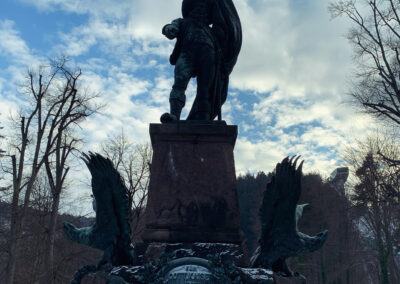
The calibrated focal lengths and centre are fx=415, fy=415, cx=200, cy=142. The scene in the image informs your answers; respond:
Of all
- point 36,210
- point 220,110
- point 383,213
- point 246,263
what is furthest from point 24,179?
point 383,213

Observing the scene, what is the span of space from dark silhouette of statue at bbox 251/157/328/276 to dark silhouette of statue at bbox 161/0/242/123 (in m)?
1.61

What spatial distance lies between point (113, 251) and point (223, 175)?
54.1 inches

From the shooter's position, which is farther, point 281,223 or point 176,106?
point 176,106

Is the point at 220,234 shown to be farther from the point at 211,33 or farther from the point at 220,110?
the point at 211,33

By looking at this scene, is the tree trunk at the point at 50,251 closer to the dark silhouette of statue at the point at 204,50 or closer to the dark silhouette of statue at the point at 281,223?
the dark silhouette of statue at the point at 204,50

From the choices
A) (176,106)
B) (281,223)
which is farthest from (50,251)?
(281,223)

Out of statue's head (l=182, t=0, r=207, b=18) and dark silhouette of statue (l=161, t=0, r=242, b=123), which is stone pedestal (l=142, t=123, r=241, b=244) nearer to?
dark silhouette of statue (l=161, t=0, r=242, b=123)

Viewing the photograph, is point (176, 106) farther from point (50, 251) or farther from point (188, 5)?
point (50, 251)

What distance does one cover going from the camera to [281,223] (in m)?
3.96

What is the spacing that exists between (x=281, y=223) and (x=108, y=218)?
5.45 feet

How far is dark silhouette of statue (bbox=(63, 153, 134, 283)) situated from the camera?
393 cm

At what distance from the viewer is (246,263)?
160 inches

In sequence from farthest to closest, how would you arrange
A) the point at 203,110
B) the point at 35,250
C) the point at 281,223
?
the point at 35,250 < the point at 203,110 < the point at 281,223

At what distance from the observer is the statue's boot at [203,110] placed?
5.21m
